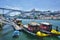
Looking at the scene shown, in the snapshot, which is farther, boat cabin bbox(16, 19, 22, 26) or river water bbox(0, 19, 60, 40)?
boat cabin bbox(16, 19, 22, 26)

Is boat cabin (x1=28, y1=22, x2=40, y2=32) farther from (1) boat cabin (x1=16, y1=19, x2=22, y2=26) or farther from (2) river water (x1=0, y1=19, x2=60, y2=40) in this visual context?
(1) boat cabin (x1=16, y1=19, x2=22, y2=26)

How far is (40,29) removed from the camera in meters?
2.30

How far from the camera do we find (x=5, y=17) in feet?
8.01

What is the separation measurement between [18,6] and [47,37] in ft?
2.63

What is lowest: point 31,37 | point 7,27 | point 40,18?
point 31,37

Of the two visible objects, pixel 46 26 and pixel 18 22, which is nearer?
pixel 46 26

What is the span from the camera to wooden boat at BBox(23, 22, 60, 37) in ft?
7.39

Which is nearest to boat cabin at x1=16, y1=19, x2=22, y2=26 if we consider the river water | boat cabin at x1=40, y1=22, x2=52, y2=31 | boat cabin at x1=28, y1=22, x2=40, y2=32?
the river water

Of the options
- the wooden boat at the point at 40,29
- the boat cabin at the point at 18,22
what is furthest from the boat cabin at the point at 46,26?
the boat cabin at the point at 18,22

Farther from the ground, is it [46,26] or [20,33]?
[46,26]

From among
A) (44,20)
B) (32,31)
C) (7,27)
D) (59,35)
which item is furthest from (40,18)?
(7,27)

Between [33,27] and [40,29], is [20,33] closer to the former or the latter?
[33,27]

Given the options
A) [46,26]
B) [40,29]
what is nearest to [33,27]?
[40,29]

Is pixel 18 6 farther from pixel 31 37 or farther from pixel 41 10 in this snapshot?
pixel 31 37
